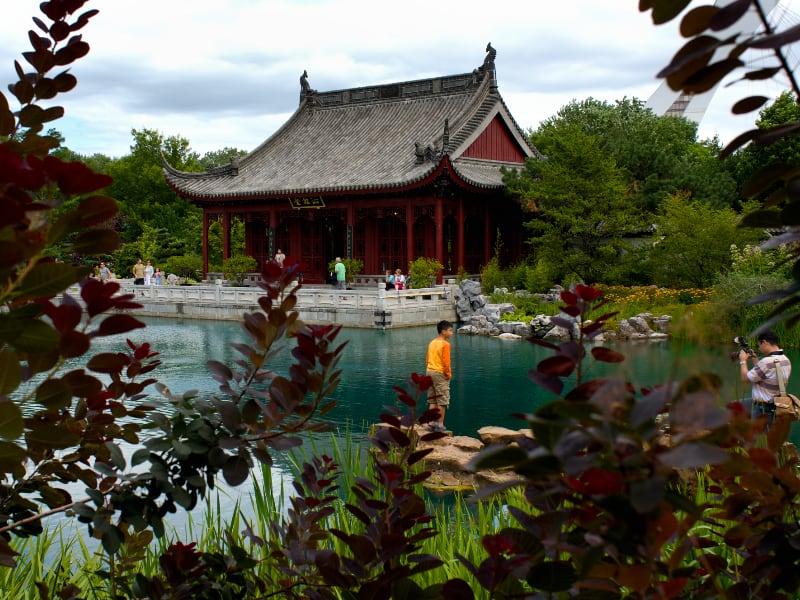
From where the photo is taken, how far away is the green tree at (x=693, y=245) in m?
17.4

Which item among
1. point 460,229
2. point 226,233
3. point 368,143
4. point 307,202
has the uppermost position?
point 368,143

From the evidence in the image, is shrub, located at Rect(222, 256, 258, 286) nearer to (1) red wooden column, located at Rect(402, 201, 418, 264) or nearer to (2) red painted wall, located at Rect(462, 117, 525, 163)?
(1) red wooden column, located at Rect(402, 201, 418, 264)

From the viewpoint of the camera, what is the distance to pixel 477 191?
21547mm

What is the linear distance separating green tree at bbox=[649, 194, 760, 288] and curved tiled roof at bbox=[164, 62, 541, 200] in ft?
16.6

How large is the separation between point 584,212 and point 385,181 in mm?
5302

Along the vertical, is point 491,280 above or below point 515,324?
above

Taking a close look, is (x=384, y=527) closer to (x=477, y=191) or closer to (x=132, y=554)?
(x=132, y=554)

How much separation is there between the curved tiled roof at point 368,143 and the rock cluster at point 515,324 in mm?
3290

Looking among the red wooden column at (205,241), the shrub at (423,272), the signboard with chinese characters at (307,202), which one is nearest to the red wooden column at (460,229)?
the shrub at (423,272)

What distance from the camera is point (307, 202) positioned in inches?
911

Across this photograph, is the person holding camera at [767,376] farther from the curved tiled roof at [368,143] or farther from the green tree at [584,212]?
the curved tiled roof at [368,143]

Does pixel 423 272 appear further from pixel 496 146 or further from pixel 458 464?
pixel 458 464

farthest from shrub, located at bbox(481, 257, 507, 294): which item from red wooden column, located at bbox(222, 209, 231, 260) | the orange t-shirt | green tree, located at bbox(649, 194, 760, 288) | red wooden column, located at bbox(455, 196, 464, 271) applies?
the orange t-shirt

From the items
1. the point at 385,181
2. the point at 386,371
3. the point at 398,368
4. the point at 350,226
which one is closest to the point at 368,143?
the point at 350,226
